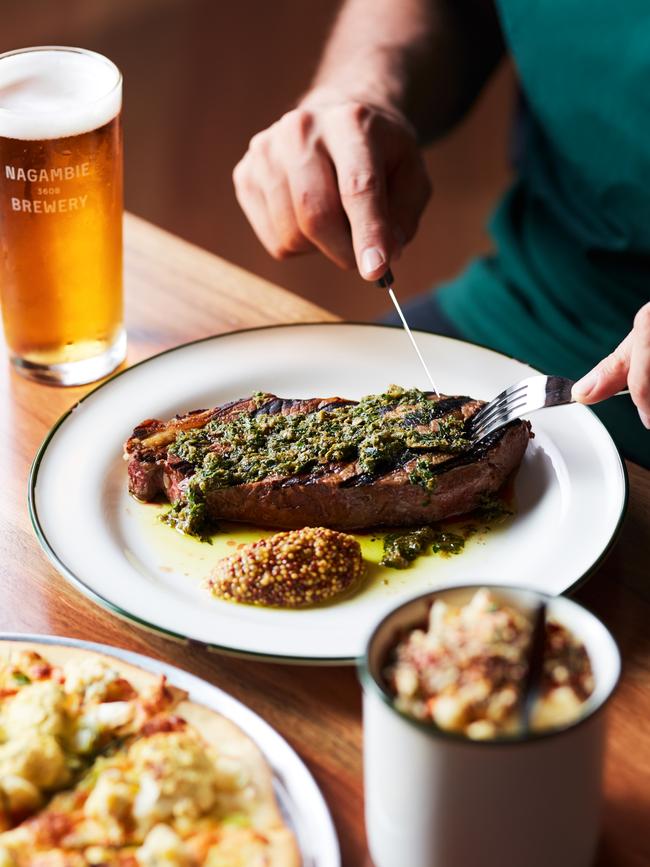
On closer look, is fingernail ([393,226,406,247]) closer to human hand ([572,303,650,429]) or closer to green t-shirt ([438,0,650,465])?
green t-shirt ([438,0,650,465])

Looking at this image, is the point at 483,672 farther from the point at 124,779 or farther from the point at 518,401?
the point at 518,401

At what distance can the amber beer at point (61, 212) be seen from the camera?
4.66ft

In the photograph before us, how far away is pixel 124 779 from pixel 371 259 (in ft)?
3.13

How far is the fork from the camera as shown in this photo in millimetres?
1346

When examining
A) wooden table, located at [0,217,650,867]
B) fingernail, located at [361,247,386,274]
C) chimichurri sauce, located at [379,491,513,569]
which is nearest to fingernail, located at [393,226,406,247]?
fingernail, located at [361,247,386,274]

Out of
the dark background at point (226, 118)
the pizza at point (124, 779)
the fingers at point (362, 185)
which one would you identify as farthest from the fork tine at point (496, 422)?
the dark background at point (226, 118)

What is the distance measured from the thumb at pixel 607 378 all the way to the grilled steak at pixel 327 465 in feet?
0.44

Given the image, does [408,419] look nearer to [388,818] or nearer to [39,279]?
[39,279]

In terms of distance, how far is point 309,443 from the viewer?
1387mm

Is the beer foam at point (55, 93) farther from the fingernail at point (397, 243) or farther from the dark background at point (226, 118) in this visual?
the dark background at point (226, 118)

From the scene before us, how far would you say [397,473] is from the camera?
4.38 ft

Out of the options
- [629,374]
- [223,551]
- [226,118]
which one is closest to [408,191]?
[629,374]

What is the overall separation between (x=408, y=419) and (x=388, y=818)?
0.68 metres

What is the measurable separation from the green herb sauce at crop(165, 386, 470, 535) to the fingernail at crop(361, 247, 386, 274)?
0.75 ft
